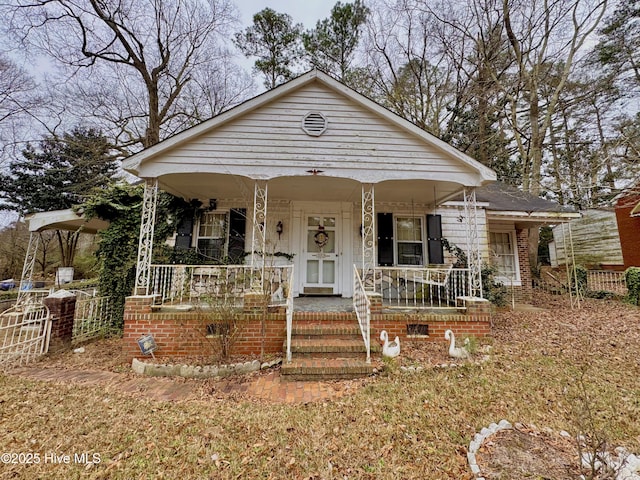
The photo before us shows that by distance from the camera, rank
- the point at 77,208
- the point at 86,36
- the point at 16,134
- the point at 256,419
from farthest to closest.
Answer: the point at 16,134 < the point at 86,36 < the point at 77,208 < the point at 256,419

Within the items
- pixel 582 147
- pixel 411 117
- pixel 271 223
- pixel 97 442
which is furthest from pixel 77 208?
pixel 582 147

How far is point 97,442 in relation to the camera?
2.62 meters

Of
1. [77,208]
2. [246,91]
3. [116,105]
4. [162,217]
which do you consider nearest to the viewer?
[77,208]

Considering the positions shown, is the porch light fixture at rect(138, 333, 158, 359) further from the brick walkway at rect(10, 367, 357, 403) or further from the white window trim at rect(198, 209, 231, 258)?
the white window trim at rect(198, 209, 231, 258)

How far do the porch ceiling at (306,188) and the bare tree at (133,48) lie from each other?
24.6 feet

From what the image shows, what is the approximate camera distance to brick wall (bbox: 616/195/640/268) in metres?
12.6

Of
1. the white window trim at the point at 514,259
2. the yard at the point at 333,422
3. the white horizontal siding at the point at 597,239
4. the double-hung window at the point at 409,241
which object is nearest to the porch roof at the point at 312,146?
the double-hung window at the point at 409,241

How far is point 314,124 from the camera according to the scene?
5.91 meters

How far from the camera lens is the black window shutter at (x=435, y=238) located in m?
7.77

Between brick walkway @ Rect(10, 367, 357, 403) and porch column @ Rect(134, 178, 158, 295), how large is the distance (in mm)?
1485

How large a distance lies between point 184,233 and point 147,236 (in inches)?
78.5

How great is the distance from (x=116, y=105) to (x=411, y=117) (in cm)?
1504

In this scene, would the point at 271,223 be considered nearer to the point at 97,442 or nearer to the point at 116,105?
the point at 97,442

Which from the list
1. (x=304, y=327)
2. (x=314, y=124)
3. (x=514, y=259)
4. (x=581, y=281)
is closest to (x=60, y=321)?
(x=304, y=327)
